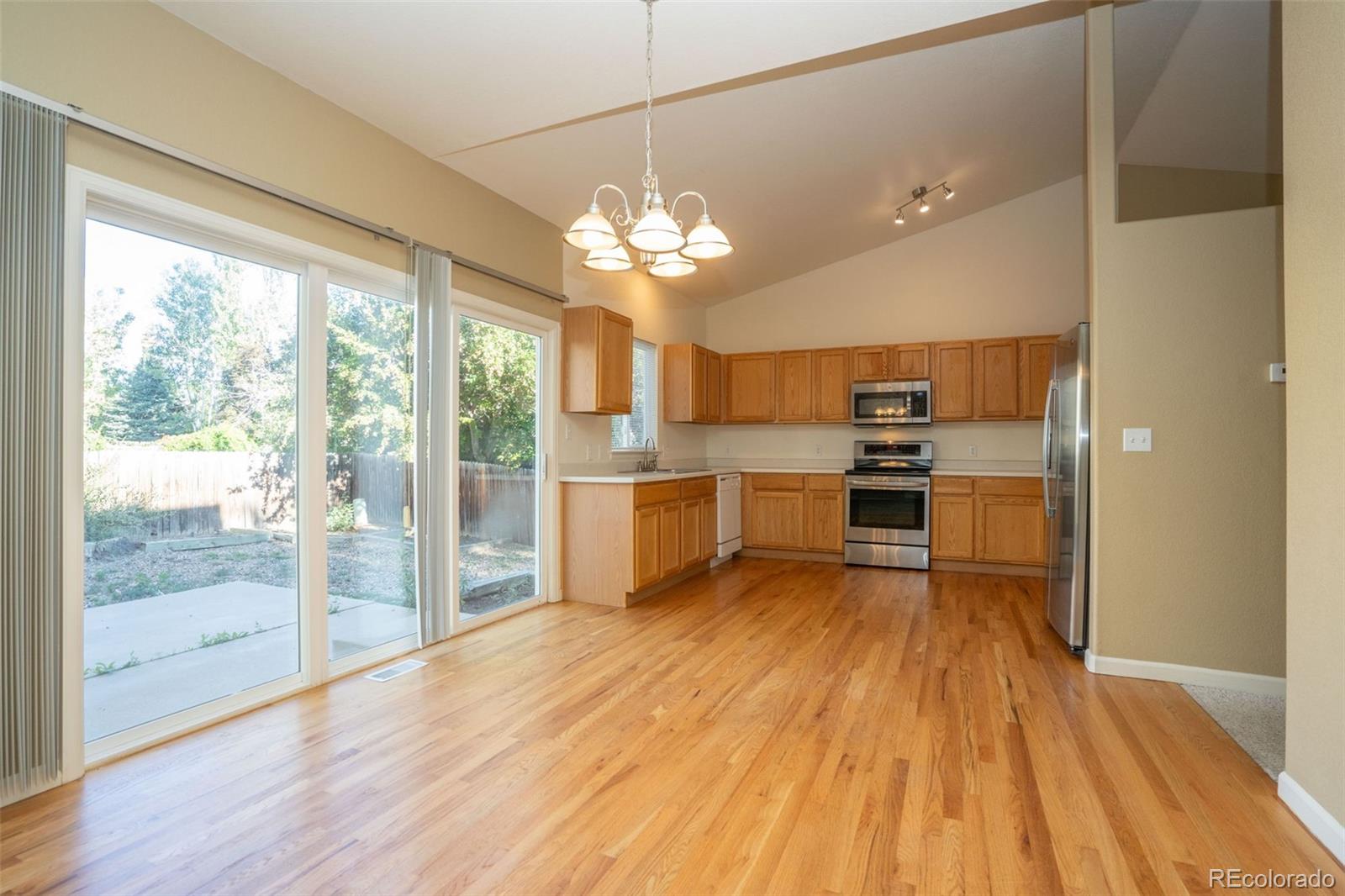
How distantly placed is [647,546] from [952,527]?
119 inches

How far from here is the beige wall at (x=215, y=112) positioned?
2.11 meters

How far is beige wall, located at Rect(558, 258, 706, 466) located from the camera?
16.3ft

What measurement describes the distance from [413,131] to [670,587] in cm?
371

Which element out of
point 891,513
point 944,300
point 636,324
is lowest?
point 891,513

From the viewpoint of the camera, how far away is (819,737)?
101 inches

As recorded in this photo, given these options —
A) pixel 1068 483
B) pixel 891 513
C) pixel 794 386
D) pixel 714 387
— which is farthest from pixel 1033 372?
pixel 714 387

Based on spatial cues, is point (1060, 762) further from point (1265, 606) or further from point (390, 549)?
point (390, 549)

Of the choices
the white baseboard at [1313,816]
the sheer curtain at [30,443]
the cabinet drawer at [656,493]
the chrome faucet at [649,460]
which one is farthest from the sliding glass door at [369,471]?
the white baseboard at [1313,816]

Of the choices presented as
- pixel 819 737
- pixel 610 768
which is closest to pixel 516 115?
pixel 610 768

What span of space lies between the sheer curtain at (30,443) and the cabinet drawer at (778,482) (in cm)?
543

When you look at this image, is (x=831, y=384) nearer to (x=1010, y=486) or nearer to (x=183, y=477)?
(x=1010, y=486)

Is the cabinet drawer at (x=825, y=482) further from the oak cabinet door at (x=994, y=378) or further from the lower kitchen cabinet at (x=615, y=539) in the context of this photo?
the lower kitchen cabinet at (x=615, y=539)

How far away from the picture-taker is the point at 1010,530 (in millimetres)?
5762

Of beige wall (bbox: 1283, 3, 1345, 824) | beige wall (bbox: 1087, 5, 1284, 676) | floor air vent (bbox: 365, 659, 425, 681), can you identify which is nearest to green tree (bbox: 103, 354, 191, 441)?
floor air vent (bbox: 365, 659, 425, 681)
